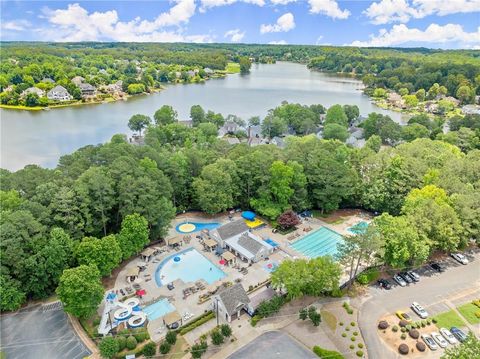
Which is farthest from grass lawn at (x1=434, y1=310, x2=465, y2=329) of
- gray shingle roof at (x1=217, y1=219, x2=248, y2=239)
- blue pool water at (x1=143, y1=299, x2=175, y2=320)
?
blue pool water at (x1=143, y1=299, x2=175, y2=320)

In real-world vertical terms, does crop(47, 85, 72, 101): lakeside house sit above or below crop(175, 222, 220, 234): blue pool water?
above

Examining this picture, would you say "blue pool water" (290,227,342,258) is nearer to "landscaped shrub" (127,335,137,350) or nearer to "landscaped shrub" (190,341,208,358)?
"landscaped shrub" (190,341,208,358)

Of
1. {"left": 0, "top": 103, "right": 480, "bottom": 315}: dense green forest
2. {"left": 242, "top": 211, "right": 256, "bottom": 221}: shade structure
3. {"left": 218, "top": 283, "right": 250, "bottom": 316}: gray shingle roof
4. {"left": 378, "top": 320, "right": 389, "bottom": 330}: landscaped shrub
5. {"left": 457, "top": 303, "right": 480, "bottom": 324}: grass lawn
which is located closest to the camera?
{"left": 378, "top": 320, "right": 389, "bottom": 330}: landscaped shrub

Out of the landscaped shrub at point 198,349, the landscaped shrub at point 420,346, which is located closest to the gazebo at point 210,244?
the landscaped shrub at point 198,349

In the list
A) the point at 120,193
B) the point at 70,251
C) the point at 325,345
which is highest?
the point at 120,193

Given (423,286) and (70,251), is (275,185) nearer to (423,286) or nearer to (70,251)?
(423,286)

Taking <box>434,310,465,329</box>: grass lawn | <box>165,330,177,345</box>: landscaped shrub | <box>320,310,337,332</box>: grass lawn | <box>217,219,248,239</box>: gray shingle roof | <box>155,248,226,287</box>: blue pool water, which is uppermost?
Answer: <box>217,219,248,239</box>: gray shingle roof

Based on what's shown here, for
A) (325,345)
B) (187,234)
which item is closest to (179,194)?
(187,234)
